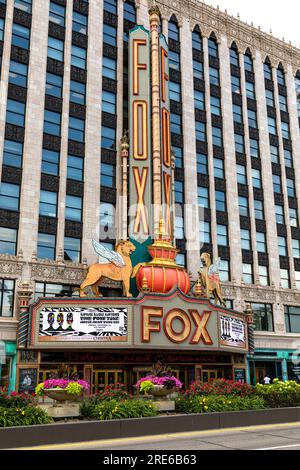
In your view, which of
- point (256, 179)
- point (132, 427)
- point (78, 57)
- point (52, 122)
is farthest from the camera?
point (256, 179)

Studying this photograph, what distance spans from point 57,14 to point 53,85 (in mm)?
6948

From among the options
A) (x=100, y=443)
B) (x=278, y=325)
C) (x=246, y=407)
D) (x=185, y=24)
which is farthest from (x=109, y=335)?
(x=185, y=24)

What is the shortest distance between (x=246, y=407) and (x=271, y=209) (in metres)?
30.1

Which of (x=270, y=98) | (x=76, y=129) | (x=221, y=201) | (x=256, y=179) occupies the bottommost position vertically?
(x=221, y=201)

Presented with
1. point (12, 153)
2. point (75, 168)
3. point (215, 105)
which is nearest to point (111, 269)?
point (75, 168)

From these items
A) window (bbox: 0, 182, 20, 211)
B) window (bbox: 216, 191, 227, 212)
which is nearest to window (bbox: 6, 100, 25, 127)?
window (bbox: 0, 182, 20, 211)

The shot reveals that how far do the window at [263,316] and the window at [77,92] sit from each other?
24.1 metres

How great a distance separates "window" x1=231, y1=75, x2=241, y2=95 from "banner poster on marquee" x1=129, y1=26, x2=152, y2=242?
12.7 m

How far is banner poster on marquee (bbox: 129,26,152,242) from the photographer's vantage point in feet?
127

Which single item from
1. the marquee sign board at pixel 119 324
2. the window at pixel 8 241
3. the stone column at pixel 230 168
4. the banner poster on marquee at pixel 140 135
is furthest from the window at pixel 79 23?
the marquee sign board at pixel 119 324

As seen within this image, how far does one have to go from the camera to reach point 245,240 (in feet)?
156

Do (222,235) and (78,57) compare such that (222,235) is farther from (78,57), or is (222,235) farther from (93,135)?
(78,57)

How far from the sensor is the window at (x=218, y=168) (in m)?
47.5

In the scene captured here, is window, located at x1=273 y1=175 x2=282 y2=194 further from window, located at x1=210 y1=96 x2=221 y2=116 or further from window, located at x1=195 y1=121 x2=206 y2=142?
window, located at x1=195 y1=121 x2=206 y2=142
